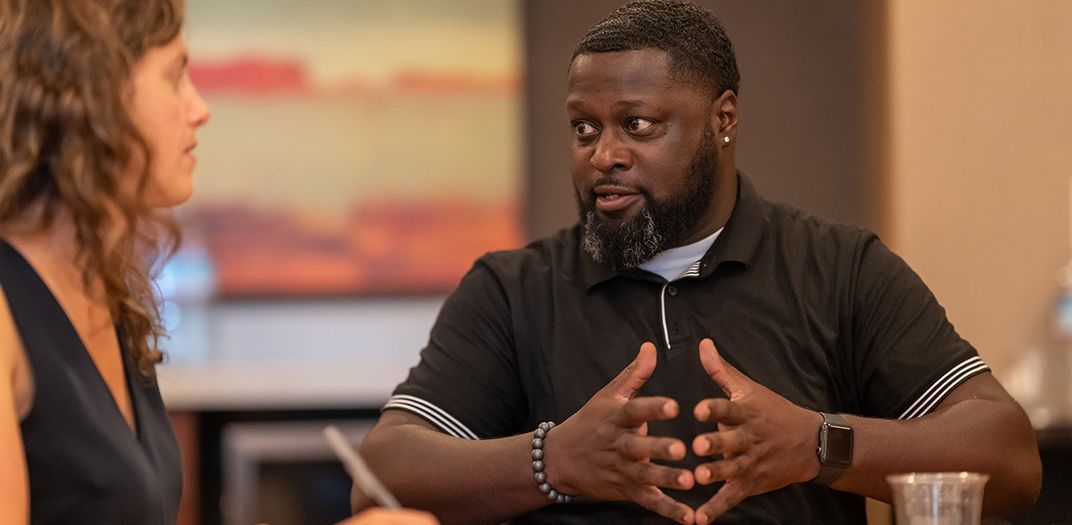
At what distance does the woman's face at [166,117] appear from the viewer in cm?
136

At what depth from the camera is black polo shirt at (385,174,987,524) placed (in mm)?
1866

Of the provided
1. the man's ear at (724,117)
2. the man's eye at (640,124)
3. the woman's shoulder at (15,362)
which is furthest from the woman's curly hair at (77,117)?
the man's ear at (724,117)

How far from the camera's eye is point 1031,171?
3.59 metres

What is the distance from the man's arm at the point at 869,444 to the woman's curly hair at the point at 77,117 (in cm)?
68

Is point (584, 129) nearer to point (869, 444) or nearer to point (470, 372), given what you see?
point (470, 372)

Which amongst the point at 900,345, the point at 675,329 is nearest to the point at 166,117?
the point at 675,329

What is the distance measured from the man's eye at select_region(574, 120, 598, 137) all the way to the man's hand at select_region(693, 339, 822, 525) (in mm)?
501

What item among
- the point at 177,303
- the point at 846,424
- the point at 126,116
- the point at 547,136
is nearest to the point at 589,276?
the point at 846,424

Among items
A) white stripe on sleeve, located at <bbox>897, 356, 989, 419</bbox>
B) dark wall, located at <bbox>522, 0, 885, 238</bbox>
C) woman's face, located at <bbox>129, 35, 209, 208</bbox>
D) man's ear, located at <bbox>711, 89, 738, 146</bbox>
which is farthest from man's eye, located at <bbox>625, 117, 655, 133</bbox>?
dark wall, located at <bbox>522, 0, 885, 238</bbox>

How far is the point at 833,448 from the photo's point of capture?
1.65m

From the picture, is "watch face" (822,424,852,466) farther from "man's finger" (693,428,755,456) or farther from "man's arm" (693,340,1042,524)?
"man's finger" (693,428,755,456)

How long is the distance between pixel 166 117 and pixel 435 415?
0.69m

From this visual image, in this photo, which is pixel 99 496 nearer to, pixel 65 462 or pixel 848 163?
pixel 65 462

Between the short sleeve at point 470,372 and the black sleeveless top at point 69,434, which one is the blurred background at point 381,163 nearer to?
the short sleeve at point 470,372
